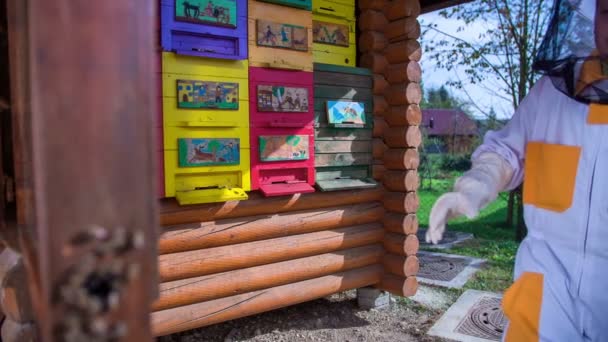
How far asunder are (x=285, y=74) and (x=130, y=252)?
2.75 metres

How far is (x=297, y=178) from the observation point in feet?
11.5

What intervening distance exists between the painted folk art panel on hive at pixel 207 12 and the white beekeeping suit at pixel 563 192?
194 centimetres

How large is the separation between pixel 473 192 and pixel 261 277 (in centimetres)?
209

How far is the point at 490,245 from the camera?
21.6 ft

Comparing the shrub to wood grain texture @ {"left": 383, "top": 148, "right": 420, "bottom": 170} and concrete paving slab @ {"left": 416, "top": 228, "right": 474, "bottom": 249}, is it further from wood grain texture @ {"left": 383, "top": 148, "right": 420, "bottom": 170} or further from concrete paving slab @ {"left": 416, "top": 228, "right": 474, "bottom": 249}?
wood grain texture @ {"left": 383, "top": 148, "right": 420, "bottom": 170}

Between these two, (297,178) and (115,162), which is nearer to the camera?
(115,162)

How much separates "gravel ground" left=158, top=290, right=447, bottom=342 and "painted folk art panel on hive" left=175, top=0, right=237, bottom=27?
2.33 meters

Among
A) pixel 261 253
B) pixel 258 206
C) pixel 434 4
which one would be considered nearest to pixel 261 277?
pixel 261 253

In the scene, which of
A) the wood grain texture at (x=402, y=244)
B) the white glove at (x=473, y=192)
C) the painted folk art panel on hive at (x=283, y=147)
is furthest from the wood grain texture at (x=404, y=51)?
the white glove at (x=473, y=192)

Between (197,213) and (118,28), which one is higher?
(118,28)

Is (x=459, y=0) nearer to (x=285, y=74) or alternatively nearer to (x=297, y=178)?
(x=285, y=74)

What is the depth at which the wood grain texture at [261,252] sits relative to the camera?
304cm

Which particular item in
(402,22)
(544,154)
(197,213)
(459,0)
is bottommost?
(197,213)

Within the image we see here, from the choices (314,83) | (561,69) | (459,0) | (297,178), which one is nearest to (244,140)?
(297,178)
